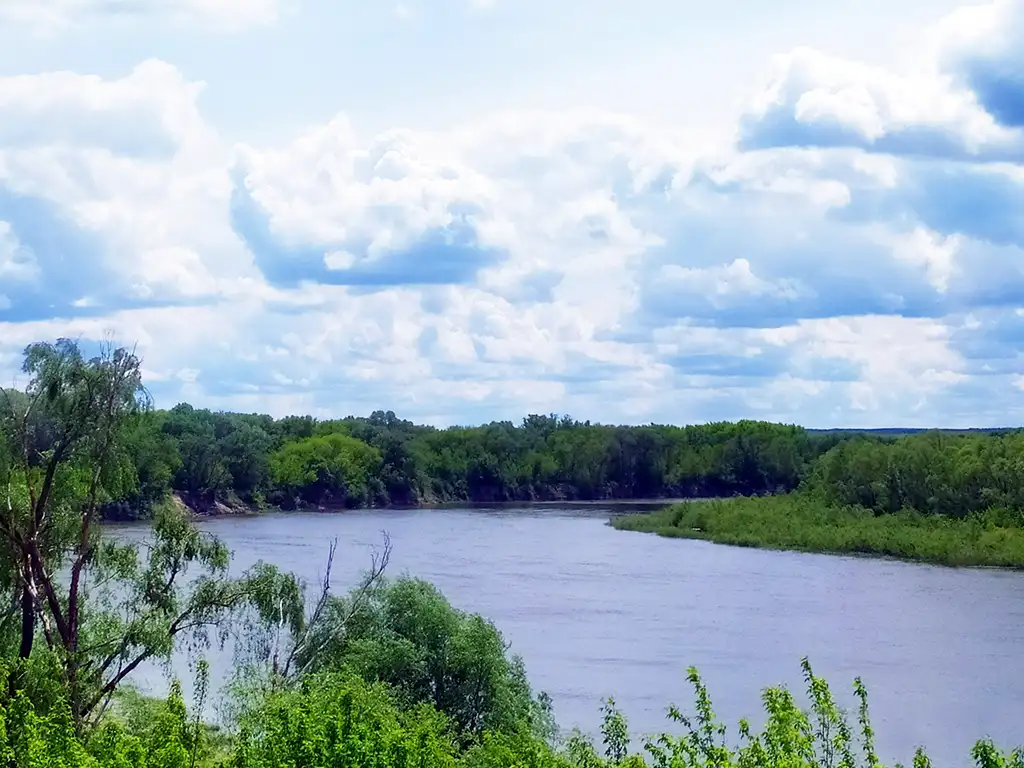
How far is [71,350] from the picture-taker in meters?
22.4

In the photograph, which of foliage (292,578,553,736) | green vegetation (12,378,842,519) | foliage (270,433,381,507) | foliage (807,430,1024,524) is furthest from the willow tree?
foliage (270,433,381,507)

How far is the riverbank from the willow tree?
4880 centimetres

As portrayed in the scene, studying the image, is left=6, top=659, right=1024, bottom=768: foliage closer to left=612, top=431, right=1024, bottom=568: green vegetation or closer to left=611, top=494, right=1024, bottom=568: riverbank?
left=611, top=494, right=1024, bottom=568: riverbank

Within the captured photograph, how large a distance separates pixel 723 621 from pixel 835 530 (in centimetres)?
3002

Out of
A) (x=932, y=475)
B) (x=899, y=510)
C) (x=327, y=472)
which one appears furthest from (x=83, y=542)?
(x=327, y=472)

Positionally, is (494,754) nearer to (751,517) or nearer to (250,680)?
(250,680)

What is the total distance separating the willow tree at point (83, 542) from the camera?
2225cm

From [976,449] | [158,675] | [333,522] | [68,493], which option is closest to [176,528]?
[68,493]

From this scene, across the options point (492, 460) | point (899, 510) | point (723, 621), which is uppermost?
point (492, 460)

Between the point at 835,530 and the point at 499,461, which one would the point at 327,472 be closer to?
the point at 499,461

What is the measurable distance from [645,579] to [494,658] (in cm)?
3259

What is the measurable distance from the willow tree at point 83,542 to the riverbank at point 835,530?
48.8 m

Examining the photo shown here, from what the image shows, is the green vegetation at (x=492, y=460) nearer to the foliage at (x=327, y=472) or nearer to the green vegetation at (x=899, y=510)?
the foliage at (x=327, y=472)

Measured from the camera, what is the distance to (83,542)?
22.9 meters
